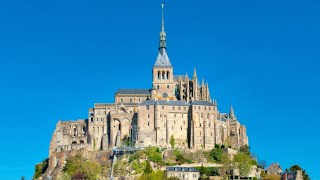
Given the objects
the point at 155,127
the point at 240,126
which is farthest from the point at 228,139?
the point at 155,127

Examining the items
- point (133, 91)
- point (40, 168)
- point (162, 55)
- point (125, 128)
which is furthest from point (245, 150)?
point (40, 168)

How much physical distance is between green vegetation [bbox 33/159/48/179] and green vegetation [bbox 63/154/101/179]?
11.0 metres

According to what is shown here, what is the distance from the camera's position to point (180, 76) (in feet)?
476

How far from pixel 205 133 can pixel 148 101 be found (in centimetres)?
1184

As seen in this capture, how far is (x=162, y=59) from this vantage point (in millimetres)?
144375

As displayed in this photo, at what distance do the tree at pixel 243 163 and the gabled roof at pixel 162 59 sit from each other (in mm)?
24979

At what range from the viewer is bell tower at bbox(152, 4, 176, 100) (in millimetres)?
139625

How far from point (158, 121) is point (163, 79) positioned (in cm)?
1234

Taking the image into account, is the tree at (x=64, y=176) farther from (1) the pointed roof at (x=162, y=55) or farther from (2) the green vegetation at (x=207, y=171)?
(1) the pointed roof at (x=162, y=55)

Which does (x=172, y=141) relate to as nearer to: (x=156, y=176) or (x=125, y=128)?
(x=125, y=128)

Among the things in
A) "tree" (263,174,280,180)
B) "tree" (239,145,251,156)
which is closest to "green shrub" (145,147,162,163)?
"tree" (239,145,251,156)

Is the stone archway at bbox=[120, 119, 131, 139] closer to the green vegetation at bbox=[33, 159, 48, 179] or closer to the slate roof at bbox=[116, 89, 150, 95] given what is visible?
the slate roof at bbox=[116, 89, 150, 95]

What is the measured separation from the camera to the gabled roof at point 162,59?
143m

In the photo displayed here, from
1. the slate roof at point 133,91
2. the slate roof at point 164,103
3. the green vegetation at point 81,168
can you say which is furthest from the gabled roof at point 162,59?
the green vegetation at point 81,168
